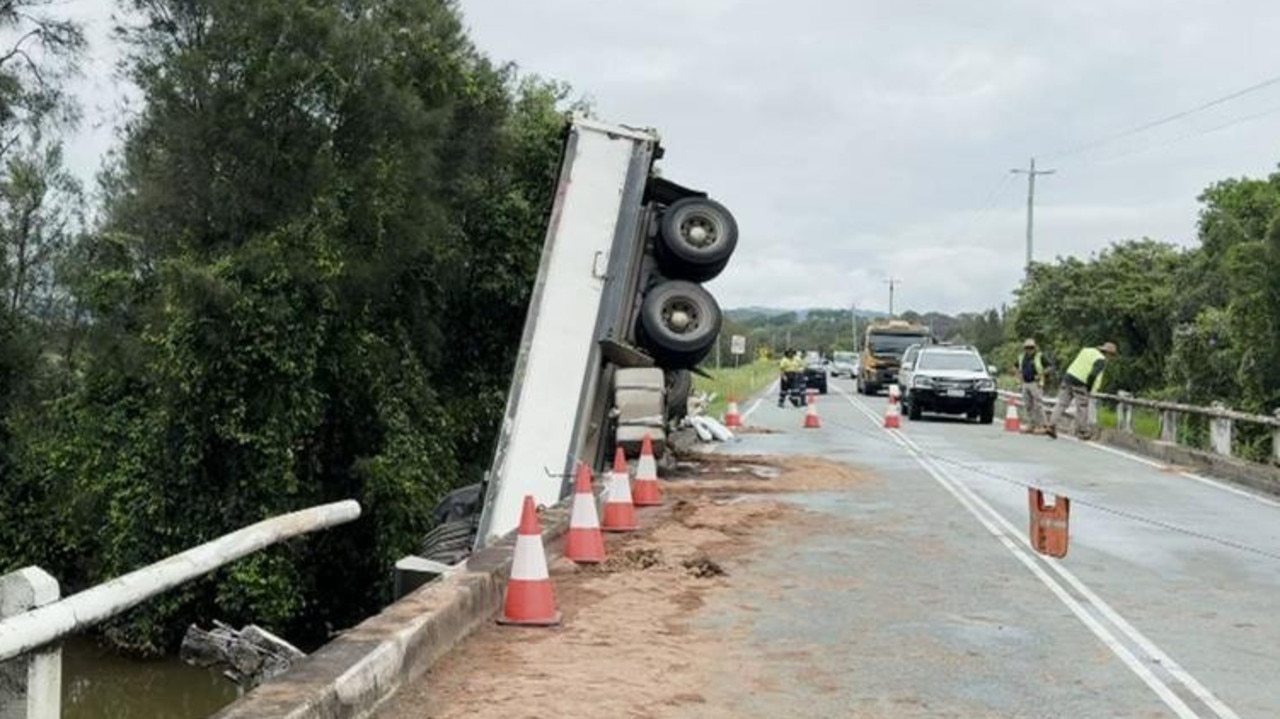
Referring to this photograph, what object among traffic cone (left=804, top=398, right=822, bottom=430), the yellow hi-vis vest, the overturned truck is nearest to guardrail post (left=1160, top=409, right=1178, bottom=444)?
the yellow hi-vis vest

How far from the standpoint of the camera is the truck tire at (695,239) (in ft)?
50.7

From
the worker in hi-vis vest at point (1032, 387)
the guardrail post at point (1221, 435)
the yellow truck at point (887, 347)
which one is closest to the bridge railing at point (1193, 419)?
the guardrail post at point (1221, 435)

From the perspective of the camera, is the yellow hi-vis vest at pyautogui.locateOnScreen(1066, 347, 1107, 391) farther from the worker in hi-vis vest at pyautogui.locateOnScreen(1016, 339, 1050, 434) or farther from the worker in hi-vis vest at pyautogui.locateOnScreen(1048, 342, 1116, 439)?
the worker in hi-vis vest at pyautogui.locateOnScreen(1016, 339, 1050, 434)

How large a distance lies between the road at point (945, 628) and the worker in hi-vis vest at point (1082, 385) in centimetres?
1099

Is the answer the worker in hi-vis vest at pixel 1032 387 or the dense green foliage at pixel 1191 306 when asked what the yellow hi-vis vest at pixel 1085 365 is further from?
the dense green foliage at pixel 1191 306

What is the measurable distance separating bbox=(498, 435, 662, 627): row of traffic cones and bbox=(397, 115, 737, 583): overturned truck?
27.2 inches

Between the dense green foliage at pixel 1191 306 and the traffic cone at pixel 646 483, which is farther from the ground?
the dense green foliage at pixel 1191 306

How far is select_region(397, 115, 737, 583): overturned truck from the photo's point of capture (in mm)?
12734

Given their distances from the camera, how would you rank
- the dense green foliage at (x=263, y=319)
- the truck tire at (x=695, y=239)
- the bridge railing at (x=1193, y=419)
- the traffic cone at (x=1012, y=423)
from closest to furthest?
the truck tire at (x=695, y=239), the bridge railing at (x=1193, y=419), the dense green foliage at (x=263, y=319), the traffic cone at (x=1012, y=423)

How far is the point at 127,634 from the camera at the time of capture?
20.4m

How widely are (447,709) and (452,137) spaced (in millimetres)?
20024

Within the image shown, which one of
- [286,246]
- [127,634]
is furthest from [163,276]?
[127,634]

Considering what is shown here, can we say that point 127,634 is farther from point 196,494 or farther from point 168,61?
point 168,61

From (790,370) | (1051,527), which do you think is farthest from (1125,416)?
(1051,527)
